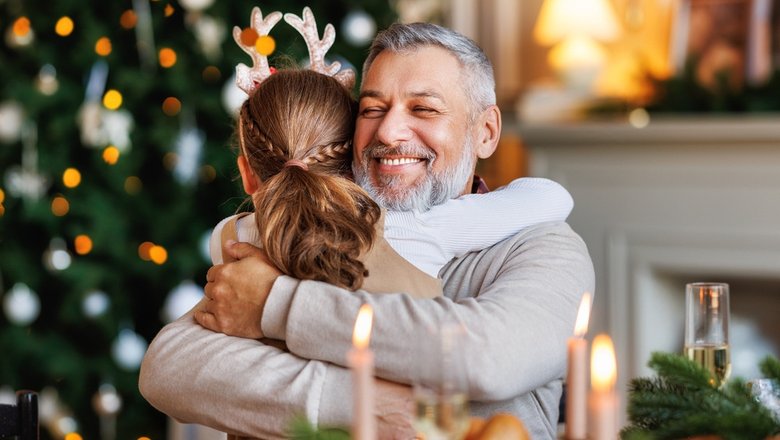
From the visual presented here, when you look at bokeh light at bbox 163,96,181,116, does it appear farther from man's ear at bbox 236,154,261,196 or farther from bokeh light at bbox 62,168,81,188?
man's ear at bbox 236,154,261,196

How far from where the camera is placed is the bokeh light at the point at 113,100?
3336 millimetres

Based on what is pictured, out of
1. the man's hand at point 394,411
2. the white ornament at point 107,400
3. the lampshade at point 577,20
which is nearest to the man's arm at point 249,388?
the man's hand at point 394,411

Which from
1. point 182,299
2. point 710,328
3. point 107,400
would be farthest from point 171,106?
point 710,328

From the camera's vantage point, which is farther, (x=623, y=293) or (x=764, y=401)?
(x=623, y=293)

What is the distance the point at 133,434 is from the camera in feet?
11.2

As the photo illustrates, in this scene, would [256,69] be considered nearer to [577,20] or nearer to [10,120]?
[10,120]

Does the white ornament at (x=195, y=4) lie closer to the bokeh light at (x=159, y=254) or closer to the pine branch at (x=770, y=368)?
the bokeh light at (x=159, y=254)

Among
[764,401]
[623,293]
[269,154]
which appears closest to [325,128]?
[269,154]

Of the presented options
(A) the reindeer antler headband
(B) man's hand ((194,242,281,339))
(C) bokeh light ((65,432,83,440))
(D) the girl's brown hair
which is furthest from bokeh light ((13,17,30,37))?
(B) man's hand ((194,242,281,339))

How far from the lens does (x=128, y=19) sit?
338 centimetres

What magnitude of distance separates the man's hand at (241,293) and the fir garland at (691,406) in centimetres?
57

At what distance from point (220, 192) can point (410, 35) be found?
1650 mm

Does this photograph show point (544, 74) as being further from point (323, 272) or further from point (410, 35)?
point (323, 272)

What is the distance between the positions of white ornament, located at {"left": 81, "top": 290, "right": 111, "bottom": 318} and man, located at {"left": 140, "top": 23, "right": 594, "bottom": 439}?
1722 mm
